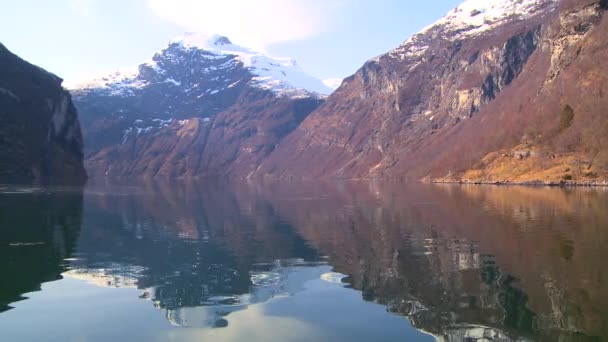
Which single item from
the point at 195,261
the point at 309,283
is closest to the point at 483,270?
the point at 309,283

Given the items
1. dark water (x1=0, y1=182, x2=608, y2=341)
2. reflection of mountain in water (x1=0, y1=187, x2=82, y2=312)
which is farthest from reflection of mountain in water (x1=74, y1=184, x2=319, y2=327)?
reflection of mountain in water (x1=0, y1=187, x2=82, y2=312)

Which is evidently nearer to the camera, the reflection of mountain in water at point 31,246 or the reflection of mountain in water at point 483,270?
Result: the reflection of mountain in water at point 483,270

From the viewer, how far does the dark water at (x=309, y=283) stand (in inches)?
1011

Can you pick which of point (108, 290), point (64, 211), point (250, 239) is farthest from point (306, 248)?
point (64, 211)

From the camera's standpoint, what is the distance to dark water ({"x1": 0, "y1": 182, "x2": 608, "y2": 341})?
1011 inches

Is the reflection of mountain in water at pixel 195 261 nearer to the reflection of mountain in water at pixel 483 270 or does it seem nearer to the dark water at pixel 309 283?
the dark water at pixel 309 283

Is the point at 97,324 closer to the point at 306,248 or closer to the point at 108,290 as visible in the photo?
the point at 108,290

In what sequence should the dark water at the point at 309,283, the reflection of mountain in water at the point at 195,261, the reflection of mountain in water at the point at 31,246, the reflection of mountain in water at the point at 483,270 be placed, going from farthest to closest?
the reflection of mountain in water at the point at 31,246
the reflection of mountain in water at the point at 195,261
the reflection of mountain in water at the point at 483,270
the dark water at the point at 309,283

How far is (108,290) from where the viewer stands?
34.6 metres

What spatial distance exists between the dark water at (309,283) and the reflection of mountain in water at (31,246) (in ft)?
0.69

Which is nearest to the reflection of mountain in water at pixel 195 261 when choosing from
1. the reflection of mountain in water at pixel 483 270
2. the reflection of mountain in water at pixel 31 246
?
the reflection of mountain in water at pixel 31 246

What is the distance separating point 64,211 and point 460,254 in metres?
71.6

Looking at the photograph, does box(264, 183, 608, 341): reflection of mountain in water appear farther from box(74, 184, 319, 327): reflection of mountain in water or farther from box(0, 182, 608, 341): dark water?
box(74, 184, 319, 327): reflection of mountain in water

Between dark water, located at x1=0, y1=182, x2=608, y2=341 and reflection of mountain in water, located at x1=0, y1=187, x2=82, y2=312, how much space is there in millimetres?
211
